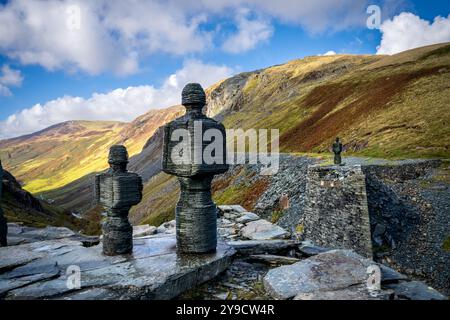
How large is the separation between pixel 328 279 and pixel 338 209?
44.7ft

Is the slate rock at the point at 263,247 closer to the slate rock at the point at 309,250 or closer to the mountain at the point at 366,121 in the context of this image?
the slate rock at the point at 309,250

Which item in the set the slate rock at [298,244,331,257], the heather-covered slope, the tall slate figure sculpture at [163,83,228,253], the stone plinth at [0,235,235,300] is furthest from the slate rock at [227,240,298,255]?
the heather-covered slope

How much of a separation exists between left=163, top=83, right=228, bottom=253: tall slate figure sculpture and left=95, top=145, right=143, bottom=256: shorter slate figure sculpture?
2.52 feet

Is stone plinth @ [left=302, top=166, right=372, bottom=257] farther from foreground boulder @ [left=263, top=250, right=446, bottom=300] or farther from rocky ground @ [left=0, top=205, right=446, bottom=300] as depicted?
foreground boulder @ [left=263, top=250, right=446, bottom=300]

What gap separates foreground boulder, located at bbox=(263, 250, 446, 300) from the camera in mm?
4329

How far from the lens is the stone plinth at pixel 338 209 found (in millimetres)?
16391

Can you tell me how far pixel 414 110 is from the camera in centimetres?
3484

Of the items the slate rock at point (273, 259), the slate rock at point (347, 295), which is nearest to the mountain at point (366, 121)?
the slate rock at point (273, 259)

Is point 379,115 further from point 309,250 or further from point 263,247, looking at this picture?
point 263,247

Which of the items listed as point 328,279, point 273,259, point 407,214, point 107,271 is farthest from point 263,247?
point 407,214

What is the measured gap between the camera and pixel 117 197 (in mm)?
5719

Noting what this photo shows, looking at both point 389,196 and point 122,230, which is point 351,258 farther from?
point 389,196
